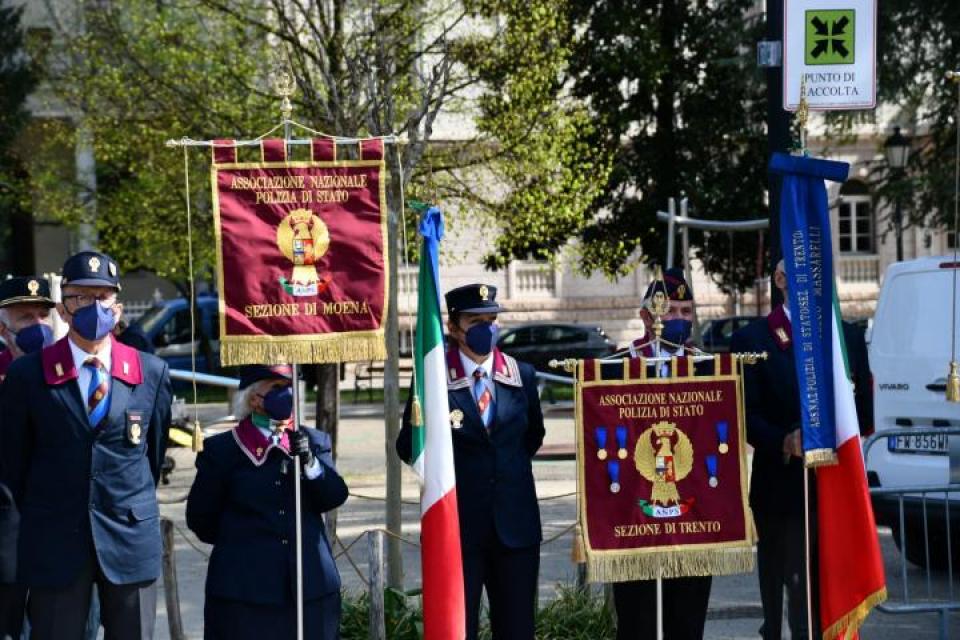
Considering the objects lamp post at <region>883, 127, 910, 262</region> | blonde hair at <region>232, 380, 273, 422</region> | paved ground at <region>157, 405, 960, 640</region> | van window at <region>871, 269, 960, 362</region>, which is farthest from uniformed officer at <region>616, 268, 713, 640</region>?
lamp post at <region>883, 127, 910, 262</region>

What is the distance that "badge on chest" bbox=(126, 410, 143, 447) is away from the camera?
6590 millimetres

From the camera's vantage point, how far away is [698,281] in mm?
41312

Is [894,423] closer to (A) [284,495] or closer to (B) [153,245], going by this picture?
(A) [284,495]

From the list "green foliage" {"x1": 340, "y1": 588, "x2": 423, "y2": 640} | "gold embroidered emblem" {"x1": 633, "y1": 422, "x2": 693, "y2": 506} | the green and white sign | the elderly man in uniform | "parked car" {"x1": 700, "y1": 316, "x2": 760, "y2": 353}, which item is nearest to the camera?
"gold embroidered emblem" {"x1": 633, "y1": 422, "x2": 693, "y2": 506}

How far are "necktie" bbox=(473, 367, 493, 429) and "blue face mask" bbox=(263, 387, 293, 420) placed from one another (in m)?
1.04

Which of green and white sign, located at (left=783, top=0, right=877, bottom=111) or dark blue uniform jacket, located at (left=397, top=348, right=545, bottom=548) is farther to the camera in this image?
green and white sign, located at (left=783, top=0, right=877, bottom=111)

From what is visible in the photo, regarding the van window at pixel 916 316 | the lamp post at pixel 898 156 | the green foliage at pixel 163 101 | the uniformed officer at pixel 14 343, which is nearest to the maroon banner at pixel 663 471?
the uniformed officer at pixel 14 343

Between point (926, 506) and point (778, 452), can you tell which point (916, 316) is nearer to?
point (926, 506)

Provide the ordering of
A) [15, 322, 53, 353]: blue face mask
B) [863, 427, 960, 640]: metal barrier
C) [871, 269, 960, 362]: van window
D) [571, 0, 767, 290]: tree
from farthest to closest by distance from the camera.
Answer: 1. [571, 0, 767, 290]: tree
2. [871, 269, 960, 362]: van window
3. [863, 427, 960, 640]: metal barrier
4. [15, 322, 53, 353]: blue face mask

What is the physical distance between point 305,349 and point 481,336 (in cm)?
80

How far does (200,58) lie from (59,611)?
13.6m

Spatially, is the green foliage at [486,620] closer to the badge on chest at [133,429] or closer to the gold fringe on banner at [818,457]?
the gold fringe on banner at [818,457]

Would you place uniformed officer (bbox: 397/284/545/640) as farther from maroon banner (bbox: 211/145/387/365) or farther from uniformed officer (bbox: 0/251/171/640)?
uniformed officer (bbox: 0/251/171/640)

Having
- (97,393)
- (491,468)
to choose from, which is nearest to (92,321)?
(97,393)
